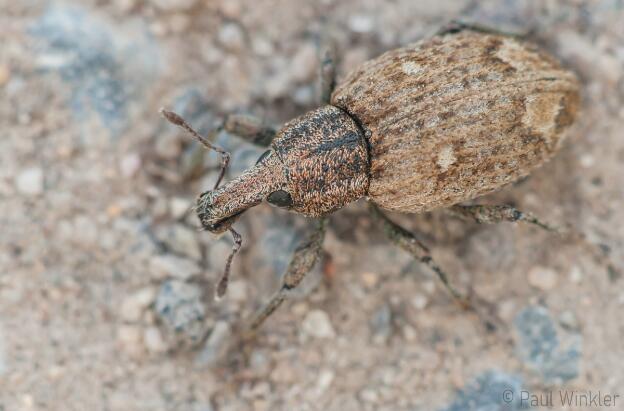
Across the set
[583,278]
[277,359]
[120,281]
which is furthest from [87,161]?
[583,278]

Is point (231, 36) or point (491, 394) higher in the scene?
point (231, 36)

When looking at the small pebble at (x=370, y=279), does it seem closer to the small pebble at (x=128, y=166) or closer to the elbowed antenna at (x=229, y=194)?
the elbowed antenna at (x=229, y=194)

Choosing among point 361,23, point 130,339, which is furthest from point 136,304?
point 361,23

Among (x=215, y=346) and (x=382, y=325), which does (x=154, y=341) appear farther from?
(x=382, y=325)

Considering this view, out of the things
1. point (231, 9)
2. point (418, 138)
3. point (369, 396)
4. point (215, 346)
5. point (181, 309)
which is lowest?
point (369, 396)

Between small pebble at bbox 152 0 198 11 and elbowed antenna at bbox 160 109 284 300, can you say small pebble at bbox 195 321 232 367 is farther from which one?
small pebble at bbox 152 0 198 11
